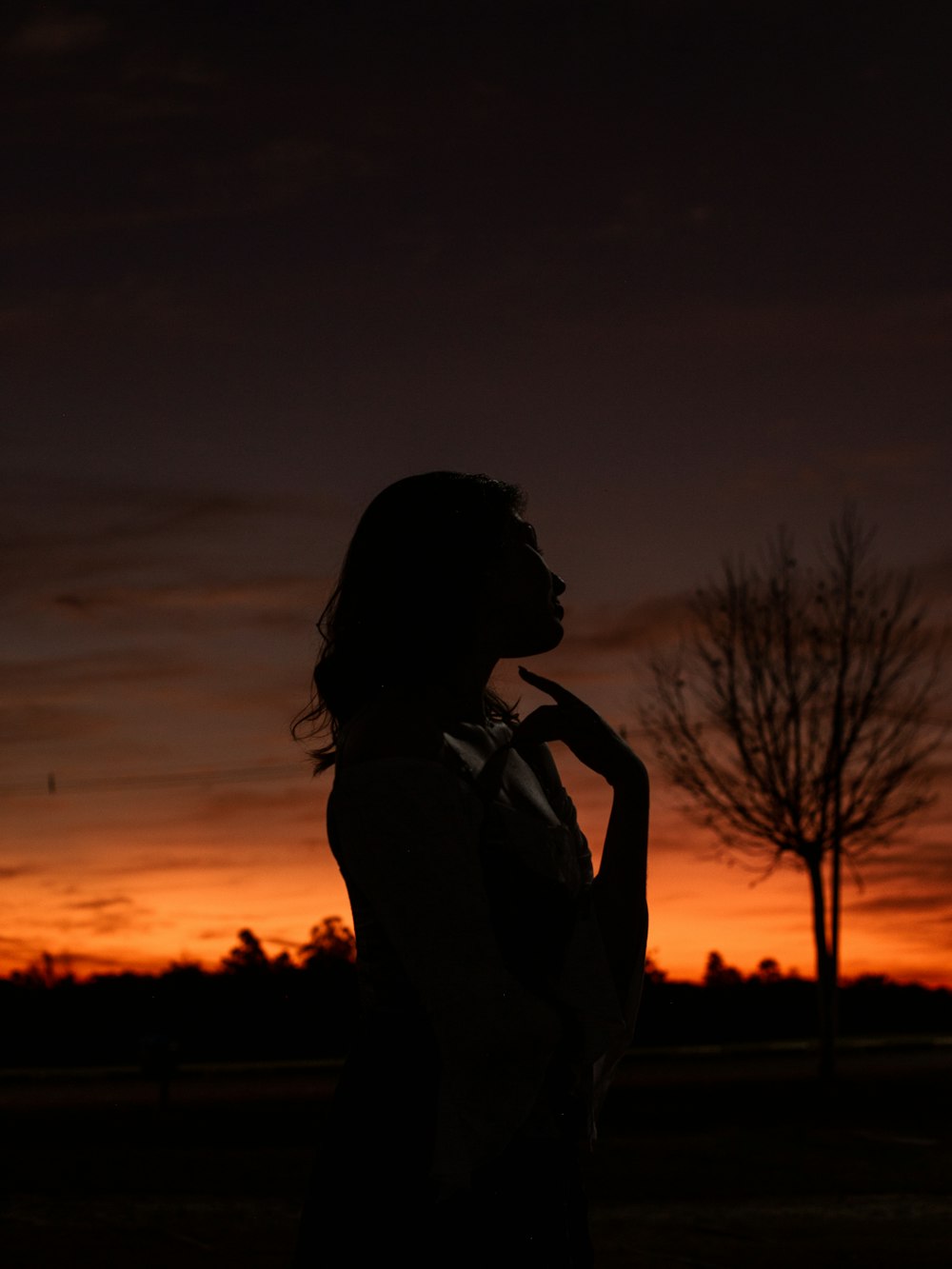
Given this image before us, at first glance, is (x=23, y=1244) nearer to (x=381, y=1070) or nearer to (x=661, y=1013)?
(x=381, y=1070)

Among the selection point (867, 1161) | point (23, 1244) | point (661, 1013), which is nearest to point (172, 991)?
point (661, 1013)

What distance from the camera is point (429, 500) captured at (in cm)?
214

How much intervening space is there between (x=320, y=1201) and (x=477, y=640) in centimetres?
74

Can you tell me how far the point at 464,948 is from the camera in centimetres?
Answer: 180

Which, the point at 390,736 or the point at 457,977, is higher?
the point at 390,736

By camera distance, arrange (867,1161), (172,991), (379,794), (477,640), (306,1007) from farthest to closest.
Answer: (172,991) → (306,1007) → (867,1161) → (477,640) → (379,794)

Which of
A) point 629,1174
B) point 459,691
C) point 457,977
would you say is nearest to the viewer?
point 457,977

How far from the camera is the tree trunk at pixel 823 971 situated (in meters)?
17.9

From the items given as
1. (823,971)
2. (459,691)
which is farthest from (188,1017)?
(459,691)

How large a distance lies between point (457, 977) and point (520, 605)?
55 centimetres

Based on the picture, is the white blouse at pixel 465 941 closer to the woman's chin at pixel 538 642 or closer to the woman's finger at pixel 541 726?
the woman's finger at pixel 541 726

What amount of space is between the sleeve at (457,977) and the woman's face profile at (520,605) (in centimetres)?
33

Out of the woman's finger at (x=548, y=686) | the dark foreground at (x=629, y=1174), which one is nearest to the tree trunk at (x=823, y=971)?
the dark foreground at (x=629, y=1174)

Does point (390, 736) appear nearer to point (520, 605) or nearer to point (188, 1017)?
point (520, 605)
